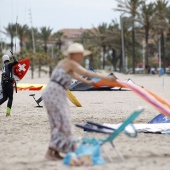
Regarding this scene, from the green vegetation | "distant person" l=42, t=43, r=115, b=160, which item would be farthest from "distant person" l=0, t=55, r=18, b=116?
the green vegetation

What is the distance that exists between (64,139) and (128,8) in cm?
5421

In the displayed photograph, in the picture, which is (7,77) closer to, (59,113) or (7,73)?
(7,73)

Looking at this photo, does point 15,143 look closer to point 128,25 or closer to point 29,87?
point 29,87

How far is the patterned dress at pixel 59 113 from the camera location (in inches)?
297

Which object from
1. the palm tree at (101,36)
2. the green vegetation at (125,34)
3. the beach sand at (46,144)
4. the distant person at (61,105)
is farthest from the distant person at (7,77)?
the palm tree at (101,36)

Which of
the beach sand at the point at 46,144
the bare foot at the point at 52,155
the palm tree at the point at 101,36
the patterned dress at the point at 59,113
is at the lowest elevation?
the beach sand at the point at 46,144

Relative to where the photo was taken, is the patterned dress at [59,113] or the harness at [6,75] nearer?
the patterned dress at [59,113]

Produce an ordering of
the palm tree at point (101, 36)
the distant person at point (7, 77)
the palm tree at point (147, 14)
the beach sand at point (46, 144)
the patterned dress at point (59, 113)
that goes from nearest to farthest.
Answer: the beach sand at point (46, 144) → the patterned dress at point (59, 113) → the distant person at point (7, 77) → the palm tree at point (147, 14) → the palm tree at point (101, 36)

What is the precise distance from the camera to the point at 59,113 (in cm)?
754

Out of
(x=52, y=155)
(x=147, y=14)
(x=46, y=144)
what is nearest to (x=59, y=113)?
(x=52, y=155)

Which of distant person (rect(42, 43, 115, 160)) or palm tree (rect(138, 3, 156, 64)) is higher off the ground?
palm tree (rect(138, 3, 156, 64))

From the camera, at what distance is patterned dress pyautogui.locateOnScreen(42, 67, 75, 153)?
297 inches

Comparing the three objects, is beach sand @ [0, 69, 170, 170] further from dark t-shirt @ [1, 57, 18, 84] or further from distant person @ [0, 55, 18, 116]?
dark t-shirt @ [1, 57, 18, 84]

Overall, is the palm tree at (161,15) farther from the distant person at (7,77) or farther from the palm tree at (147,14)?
the distant person at (7,77)
